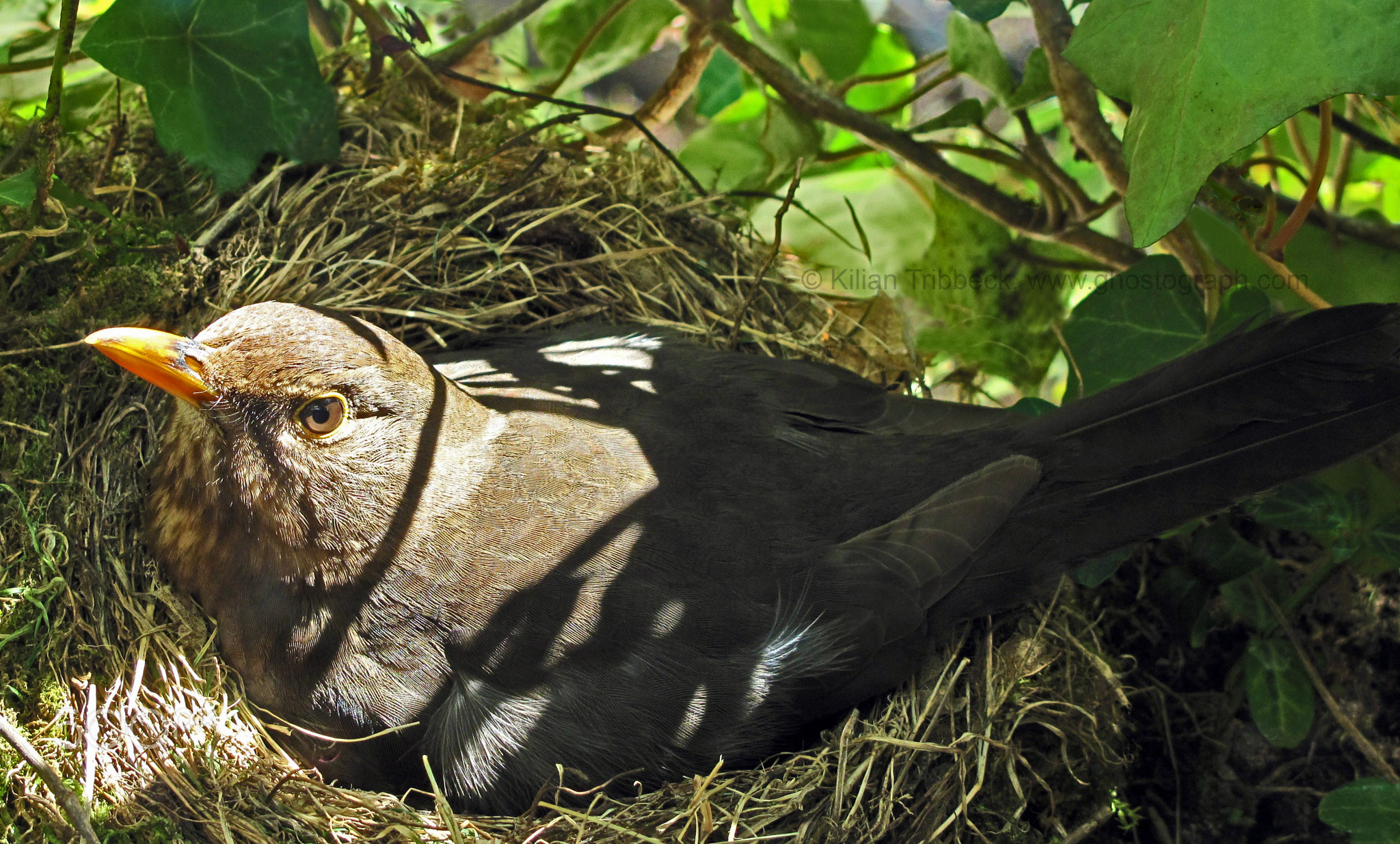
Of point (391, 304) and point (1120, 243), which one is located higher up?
point (391, 304)

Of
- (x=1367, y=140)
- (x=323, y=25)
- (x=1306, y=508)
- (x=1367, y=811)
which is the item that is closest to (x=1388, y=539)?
(x=1306, y=508)

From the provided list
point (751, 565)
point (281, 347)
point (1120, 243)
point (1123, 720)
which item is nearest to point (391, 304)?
point (281, 347)

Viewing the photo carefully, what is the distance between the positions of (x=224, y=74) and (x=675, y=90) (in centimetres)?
125

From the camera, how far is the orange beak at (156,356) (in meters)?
2.11

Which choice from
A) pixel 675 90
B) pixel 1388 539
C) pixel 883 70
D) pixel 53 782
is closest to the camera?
pixel 53 782

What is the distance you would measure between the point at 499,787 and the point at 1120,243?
2.12 meters

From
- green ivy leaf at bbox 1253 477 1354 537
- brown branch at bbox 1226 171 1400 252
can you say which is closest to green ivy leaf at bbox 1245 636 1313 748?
green ivy leaf at bbox 1253 477 1354 537

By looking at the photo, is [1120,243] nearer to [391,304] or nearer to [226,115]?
[391,304]

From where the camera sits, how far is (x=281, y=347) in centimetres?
218

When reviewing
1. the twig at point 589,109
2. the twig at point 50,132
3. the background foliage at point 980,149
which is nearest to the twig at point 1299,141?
the background foliage at point 980,149

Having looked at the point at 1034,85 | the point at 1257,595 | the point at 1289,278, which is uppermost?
the point at 1034,85

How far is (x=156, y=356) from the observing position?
2113mm

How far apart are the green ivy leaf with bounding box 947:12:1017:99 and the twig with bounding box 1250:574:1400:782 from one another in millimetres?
1394

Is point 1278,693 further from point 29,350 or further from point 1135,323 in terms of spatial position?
point 29,350
